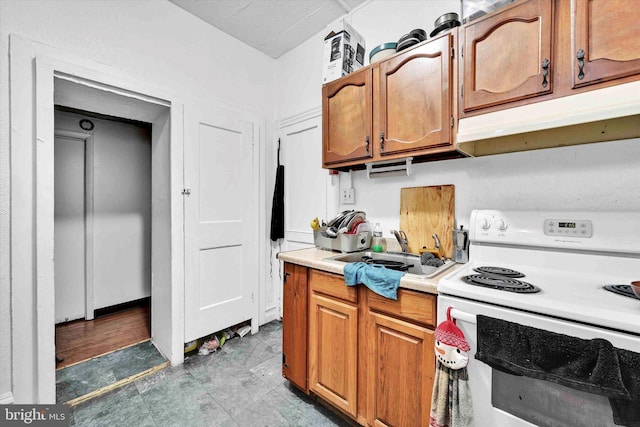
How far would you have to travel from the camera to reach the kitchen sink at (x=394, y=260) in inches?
62.4

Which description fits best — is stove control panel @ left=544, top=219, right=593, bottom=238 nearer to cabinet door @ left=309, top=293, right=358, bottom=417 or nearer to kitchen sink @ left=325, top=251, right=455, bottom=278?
kitchen sink @ left=325, top=251, right=455, bottom=278

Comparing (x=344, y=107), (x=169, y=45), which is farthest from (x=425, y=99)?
(x=169, y=45)

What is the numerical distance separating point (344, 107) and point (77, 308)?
344 centimetres

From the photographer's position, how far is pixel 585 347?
→ 2.43ft

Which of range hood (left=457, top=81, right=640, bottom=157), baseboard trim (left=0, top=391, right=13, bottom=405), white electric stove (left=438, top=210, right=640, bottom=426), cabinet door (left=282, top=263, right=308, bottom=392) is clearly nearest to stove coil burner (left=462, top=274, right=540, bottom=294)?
white electric stove (left=438, top=210, right=640, bottom=426)

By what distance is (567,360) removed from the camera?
0.76 metres

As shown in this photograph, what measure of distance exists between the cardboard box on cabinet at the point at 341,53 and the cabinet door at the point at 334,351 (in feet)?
4.98

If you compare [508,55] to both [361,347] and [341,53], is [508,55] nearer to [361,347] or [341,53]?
[341,53]

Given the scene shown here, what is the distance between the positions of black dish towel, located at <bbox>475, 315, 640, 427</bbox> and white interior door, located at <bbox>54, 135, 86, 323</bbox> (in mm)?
3700

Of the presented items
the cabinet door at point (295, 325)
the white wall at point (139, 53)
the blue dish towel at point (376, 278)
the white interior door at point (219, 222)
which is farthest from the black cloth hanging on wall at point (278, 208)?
the blue dish towel at point (376, 278)

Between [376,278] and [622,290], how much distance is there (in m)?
0.85

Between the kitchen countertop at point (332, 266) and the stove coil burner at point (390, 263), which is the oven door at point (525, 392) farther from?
the stove coil burner at point (390, 263)

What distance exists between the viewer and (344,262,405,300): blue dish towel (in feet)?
3.89

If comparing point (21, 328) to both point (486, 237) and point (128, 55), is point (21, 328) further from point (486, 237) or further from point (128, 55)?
point (486, 237)
